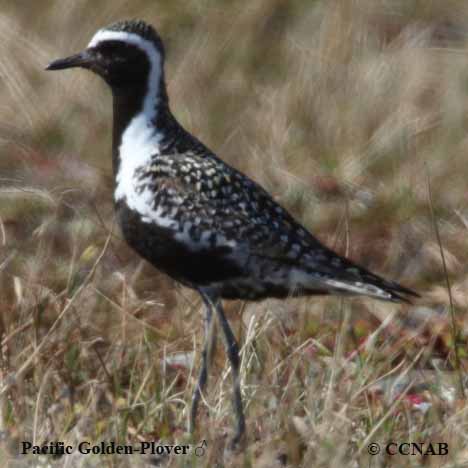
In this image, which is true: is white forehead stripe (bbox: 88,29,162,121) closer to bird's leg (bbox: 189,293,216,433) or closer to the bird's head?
the bird's head

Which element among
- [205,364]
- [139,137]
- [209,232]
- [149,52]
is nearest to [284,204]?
[149,52]

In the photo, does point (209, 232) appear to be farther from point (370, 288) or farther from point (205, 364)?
point (370, 288)

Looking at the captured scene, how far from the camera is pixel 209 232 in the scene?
4691mm

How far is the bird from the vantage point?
4680 mm

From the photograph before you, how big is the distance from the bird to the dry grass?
0.54 feet

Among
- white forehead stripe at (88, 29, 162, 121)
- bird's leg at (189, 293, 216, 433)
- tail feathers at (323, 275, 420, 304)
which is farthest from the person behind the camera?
white forehead stripe at (88, 29, 162, 121)

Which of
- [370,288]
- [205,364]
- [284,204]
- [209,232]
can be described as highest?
[209,232]

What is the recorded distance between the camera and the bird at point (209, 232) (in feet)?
15.4

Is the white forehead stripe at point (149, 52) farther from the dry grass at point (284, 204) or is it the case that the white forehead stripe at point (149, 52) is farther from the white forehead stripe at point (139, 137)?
the dry grass at point (284, 204)

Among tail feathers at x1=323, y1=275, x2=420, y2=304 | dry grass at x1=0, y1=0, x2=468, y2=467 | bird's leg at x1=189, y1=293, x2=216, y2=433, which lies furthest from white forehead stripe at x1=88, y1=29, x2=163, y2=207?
tail feathers at x1=323, y1=275, x2=420, y2=304

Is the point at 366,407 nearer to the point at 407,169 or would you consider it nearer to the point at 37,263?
the point at 37,263

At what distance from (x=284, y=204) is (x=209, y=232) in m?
2.28

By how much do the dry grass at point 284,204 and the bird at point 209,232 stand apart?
6.4 inches

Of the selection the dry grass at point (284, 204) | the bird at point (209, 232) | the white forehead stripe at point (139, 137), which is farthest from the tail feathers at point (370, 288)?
the white forehead stripe at point (139, 137)
